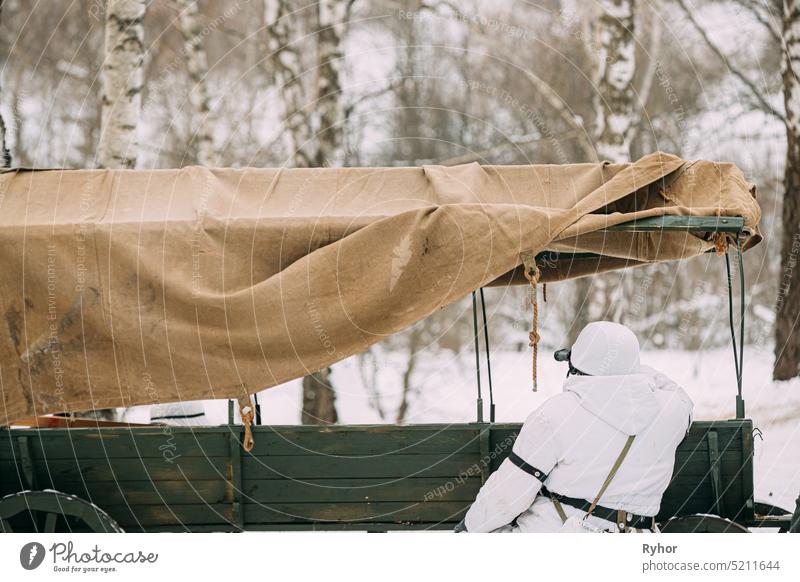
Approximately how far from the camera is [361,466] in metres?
4.46

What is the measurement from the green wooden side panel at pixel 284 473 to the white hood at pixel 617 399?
0.77m

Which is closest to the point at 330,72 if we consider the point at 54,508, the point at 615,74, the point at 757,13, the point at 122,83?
the point at 122,83

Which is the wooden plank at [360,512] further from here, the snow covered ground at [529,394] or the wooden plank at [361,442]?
the snow covered ground at [529,394]

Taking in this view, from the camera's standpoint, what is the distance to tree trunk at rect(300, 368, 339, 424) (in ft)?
26.1

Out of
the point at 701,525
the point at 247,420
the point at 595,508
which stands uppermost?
the point at 247,420

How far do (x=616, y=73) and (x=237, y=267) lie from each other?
5278 millimetres

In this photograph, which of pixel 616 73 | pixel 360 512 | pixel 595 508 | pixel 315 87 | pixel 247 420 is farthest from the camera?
pixel 616 73

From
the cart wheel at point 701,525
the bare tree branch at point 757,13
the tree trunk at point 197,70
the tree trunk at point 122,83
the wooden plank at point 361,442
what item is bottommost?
the cart wheel at point 701,525

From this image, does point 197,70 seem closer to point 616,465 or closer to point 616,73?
point 616,73

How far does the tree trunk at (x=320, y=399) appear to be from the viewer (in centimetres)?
796

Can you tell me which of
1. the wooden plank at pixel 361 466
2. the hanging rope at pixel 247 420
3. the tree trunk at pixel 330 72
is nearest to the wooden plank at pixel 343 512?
the wooden plank at pixel 361 466

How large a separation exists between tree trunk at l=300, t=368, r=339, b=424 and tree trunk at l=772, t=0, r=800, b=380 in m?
4.75
